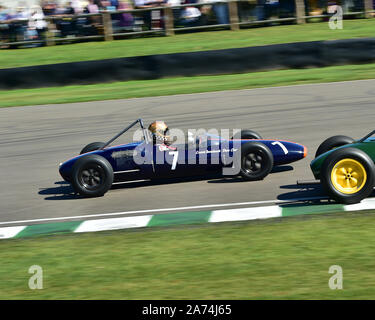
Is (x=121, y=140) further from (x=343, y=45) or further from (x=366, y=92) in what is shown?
(x=343, y=45)

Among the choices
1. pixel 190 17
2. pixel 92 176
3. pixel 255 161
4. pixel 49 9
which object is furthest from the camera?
pixel 190 17

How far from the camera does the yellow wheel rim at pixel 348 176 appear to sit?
22.4 ft

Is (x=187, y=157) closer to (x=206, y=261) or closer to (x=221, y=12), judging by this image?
(x=206, y=261)

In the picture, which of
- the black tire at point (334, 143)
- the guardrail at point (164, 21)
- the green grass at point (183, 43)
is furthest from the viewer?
the guardrail at point (164, 21)

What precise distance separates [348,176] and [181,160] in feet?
7.84

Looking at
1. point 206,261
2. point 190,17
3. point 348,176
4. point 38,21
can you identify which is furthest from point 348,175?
point 38,21

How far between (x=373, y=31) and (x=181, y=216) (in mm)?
13464

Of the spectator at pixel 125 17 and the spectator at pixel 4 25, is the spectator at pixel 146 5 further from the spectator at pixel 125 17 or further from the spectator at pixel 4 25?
the spectator at pixel 4 25

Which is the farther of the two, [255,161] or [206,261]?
[255,161]

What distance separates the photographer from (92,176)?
8484mm

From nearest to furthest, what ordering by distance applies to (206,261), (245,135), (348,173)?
(206,261) → (348,173) → (245,135)

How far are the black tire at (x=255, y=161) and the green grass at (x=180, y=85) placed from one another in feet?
23.1

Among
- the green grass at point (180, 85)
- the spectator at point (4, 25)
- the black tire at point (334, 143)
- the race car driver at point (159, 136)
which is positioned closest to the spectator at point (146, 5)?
the spectator at point (4, 25)
